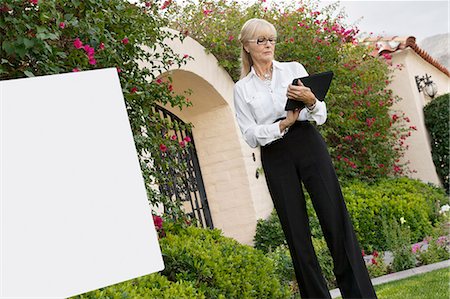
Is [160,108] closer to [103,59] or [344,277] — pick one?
[103,59]

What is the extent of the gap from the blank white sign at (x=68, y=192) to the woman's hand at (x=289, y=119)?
1672 millimetres

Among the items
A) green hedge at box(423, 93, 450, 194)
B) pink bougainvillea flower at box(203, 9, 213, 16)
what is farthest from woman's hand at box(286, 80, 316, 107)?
green hedge at box(423, 93, 450, 194)

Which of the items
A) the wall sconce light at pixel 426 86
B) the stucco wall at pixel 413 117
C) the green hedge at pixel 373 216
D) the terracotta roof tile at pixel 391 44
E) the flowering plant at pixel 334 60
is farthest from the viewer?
the wall sconce light at pixel 426 86

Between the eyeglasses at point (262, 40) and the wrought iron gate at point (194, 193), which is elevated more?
the eyeglasses at point (262, 40)

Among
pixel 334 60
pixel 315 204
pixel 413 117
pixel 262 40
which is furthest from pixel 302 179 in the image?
pixel 413 117

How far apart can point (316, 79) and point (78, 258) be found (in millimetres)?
1819

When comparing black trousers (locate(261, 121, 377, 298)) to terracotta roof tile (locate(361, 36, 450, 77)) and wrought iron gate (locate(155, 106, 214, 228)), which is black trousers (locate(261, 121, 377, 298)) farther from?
terracotta roof tile (locate(361, 36, 450, 77))

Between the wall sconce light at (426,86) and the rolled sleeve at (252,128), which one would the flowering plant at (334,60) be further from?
the rolled sleeve at (252,128)

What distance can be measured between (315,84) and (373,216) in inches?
169

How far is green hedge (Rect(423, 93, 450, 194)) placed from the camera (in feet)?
32.6

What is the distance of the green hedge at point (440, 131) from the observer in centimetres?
993

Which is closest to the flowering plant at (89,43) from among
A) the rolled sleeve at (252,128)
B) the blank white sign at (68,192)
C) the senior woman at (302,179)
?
the rolled sleeve at (252,128)

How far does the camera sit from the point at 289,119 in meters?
2.53

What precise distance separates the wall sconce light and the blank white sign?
396 inches
